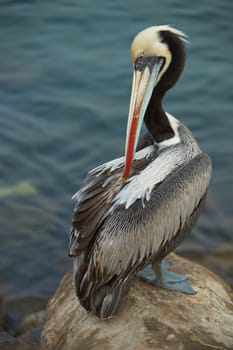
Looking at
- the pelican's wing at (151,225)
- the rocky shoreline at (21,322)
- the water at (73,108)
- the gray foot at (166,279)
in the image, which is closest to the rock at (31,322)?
the rocky shoreline at (21,322)

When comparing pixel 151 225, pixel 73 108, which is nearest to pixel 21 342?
pixel 151 225

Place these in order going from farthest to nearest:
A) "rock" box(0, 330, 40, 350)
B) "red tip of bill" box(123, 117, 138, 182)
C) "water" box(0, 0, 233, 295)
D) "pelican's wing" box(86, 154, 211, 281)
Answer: "water" box(0, 0, 233, 295)
"rock" box(0, 330, 40, 350)
"red tip of bill" box(123, 117, 138, 182)
"pelican's wing" box(86, 154, 211, 281)

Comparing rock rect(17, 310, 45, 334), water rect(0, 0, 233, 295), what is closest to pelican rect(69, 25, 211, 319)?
rock rect(17, 310, 45, 334)

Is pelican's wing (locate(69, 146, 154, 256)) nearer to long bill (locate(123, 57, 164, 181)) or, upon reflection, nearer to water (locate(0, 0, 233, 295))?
long bill (locate(123, 57, 164, 181))

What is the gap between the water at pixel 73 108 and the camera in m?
7.30

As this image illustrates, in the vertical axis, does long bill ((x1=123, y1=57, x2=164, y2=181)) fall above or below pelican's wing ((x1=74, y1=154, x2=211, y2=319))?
above

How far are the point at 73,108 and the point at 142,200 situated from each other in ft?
16.3

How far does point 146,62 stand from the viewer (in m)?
4.70

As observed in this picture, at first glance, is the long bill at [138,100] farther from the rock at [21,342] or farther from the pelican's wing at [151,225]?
the rock at [21,342]

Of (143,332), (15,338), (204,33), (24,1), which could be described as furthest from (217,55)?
(143,332)

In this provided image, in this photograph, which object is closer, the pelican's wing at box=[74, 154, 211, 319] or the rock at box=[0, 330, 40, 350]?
the pelican's wing at box=[74, 154, 211, 319]

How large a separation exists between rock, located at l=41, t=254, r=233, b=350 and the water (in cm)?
187

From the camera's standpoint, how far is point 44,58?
10406mm

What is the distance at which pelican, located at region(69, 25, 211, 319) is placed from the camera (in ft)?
14.7
